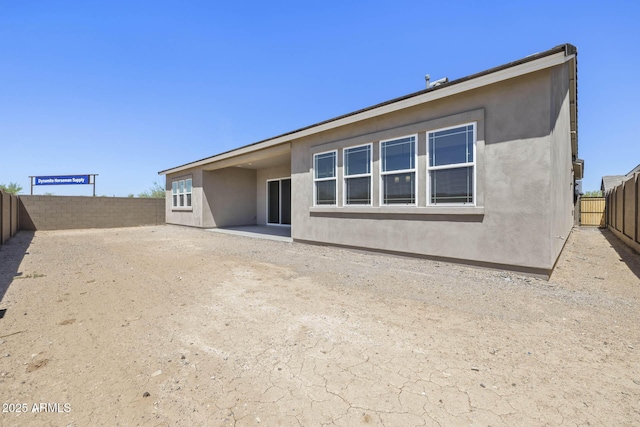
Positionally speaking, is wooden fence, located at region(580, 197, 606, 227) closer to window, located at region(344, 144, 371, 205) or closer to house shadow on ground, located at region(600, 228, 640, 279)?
house shadow on ground, located at region(600, 228, 640, 279)

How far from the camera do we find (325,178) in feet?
27.6

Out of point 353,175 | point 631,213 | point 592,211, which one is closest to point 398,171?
point 353,175

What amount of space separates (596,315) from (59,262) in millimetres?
10308

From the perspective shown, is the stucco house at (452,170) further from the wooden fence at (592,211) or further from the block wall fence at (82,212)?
the block wall fence at (82,212)

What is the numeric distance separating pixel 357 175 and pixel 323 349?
5.58 meters

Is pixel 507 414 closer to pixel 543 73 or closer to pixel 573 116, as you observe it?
pixel 543 73

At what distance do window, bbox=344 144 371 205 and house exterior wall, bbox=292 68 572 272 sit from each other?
0.27 m

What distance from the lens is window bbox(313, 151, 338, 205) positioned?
8.21m

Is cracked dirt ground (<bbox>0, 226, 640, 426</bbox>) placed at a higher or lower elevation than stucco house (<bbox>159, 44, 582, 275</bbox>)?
lower

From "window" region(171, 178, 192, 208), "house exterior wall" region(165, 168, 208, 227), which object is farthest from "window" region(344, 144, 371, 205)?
"window" region(171, 178, 192, 208)

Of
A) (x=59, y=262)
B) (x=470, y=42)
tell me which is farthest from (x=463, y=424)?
(x=470, y=42)

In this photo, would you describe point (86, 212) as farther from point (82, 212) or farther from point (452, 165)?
point (452, 165)

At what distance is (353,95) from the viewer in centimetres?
1470

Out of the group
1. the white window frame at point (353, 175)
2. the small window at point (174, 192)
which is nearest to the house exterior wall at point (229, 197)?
the small window at point (174, 192)
